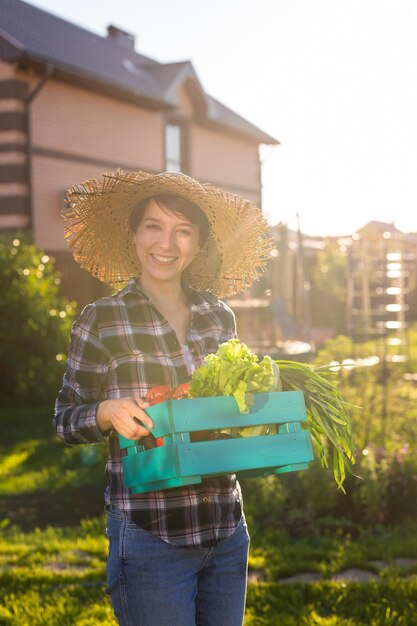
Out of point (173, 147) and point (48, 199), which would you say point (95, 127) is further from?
point (173, 147)

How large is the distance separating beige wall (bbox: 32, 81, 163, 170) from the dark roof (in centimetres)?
36

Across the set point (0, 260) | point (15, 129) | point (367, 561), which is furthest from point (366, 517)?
point (15, 129)

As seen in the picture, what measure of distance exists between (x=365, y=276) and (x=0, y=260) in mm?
7918

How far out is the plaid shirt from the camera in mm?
2461

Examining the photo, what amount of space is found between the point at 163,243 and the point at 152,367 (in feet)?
1.38

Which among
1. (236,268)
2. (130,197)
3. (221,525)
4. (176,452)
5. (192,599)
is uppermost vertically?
(130,197)

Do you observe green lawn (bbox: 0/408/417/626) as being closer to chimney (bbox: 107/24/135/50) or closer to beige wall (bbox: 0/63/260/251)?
beige wall (bbox: 0/63/260/251)

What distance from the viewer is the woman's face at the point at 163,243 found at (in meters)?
2.76

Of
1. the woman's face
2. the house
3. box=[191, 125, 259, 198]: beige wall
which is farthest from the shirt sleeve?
box=[191, 125, 259, 198]: beige wall

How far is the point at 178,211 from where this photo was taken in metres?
2.83

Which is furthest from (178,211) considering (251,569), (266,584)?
(251,569)

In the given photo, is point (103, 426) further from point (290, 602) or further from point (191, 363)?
point (290, 602)

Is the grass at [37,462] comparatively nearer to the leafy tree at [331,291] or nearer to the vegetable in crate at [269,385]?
the vegetable in crate at [269,385]

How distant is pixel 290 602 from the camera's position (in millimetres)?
4543
